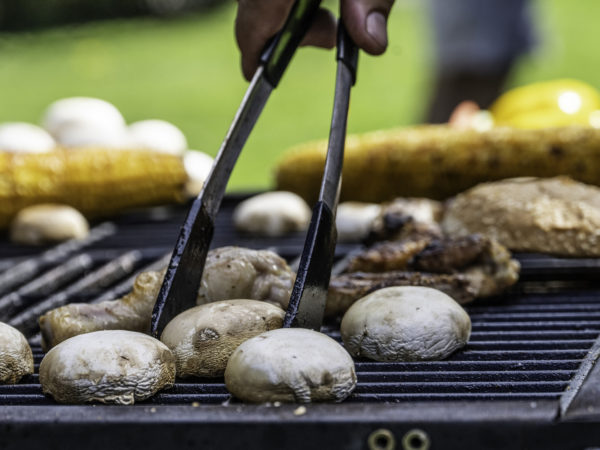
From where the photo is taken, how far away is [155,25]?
14.6m

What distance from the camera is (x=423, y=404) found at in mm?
1345

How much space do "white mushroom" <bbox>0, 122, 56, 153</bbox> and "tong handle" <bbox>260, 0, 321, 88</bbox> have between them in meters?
1.92

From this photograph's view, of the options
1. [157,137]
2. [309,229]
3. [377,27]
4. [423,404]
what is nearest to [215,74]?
[157,137]

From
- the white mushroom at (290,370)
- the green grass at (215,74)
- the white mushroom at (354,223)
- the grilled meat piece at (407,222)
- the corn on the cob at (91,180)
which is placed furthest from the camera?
the green grass at (215,74)

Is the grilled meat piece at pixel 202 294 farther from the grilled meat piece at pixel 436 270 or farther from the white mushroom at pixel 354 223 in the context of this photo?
the white mushroom at pixel 354 223

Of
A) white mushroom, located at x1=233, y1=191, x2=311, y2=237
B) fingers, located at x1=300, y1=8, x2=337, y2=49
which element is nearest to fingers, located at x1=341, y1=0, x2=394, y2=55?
fingers, located at x1=300, y1=8, x2=337, y2=49

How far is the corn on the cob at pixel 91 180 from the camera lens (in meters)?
3.54

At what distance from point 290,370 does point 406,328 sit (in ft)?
1.21

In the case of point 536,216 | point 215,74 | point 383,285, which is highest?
point 215,74

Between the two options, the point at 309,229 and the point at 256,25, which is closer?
the point at 309,229

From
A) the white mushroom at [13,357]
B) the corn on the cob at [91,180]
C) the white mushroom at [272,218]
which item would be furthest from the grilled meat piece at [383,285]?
the corn on the cob at [91,180]

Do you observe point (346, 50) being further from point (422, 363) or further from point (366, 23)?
point (422, 363)

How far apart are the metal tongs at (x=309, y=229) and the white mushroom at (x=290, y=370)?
0.17 meters
